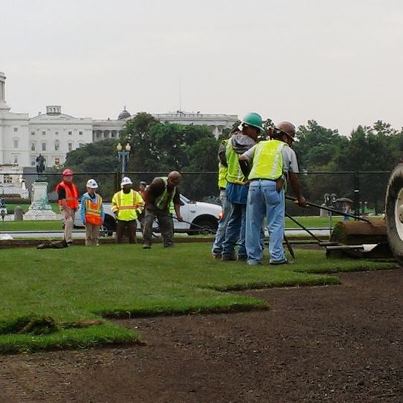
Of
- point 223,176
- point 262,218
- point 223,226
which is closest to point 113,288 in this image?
point 262,218

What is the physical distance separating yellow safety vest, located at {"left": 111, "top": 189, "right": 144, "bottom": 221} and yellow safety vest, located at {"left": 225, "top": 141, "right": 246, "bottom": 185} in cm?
768

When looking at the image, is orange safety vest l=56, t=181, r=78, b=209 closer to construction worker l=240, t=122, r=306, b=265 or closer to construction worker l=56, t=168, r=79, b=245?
construction worker l=56, t=168, r=79, b=245

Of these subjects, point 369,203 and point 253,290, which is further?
point 369,203

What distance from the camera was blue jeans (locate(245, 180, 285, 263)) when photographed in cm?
1227

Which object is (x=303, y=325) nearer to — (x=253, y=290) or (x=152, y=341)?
(x=152, y=341)

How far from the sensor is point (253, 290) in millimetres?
9633

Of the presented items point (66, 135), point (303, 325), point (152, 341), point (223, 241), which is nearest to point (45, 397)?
point (152, 341)

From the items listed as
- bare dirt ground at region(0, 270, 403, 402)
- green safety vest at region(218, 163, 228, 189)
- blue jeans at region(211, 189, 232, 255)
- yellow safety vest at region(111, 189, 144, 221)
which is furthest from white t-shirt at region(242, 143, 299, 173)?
yellow safety vest at region(111, 189, 144, 221)

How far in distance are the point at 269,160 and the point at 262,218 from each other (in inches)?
30.4

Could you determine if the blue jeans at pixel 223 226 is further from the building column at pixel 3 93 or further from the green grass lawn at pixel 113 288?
the building column at pixel 3 93

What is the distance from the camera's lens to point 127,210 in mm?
20938

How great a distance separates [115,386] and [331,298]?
3.73 meters

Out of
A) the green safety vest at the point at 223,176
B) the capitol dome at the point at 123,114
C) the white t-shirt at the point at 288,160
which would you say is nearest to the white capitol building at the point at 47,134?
the capitol dome at the point at 123,114

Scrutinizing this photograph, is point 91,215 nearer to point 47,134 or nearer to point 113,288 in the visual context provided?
point 113,288
